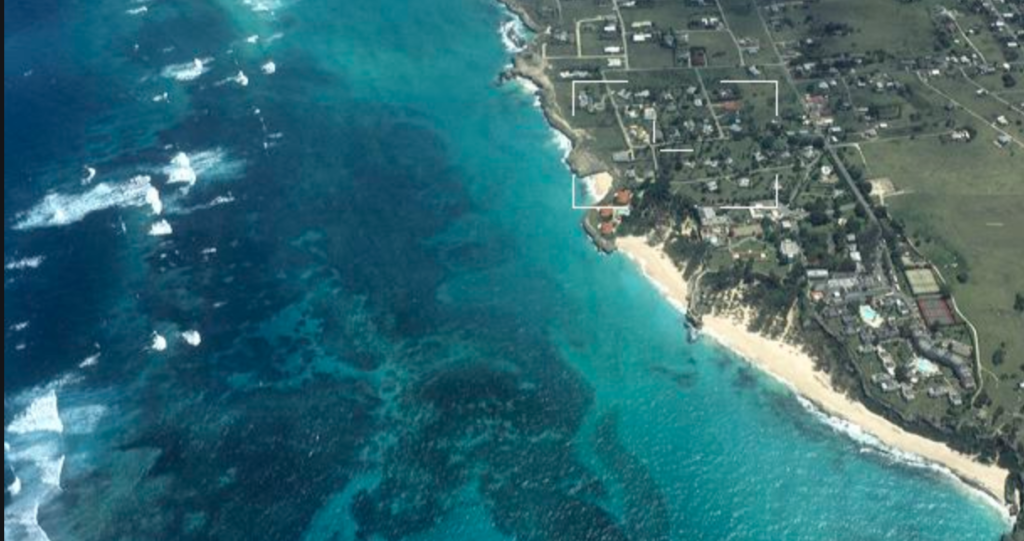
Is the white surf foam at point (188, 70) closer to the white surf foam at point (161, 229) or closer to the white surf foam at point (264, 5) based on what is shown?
the white surf foam at point (264, 5)

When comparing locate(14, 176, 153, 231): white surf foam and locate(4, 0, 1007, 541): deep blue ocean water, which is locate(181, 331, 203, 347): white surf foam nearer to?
locate(4, 0, 1007, 541): deep blue ocean water

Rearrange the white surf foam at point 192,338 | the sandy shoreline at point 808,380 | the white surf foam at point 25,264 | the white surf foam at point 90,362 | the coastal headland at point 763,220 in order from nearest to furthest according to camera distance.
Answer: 1. the sandy shoreline at point 808,380
2. the coastal headland at point 763,220
3. the white surf foam at point 90,362
4. the white surf foam at point 192,338
5. the white surf foam at point 25,264

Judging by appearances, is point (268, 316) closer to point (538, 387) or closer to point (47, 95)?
point (538, 387)

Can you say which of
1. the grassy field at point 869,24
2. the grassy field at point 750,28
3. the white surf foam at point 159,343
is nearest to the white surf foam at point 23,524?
the white surf foam at point 159,343

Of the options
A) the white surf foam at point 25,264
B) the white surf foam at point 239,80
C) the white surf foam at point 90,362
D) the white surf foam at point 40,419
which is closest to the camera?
the white surf foam at point 40,419

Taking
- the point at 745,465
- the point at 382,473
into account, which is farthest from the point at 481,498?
the point at 745,465

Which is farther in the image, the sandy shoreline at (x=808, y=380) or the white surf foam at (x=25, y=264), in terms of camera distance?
the white surf foam at (x=25, y=264)

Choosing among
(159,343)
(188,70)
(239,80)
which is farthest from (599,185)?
(188,70)
